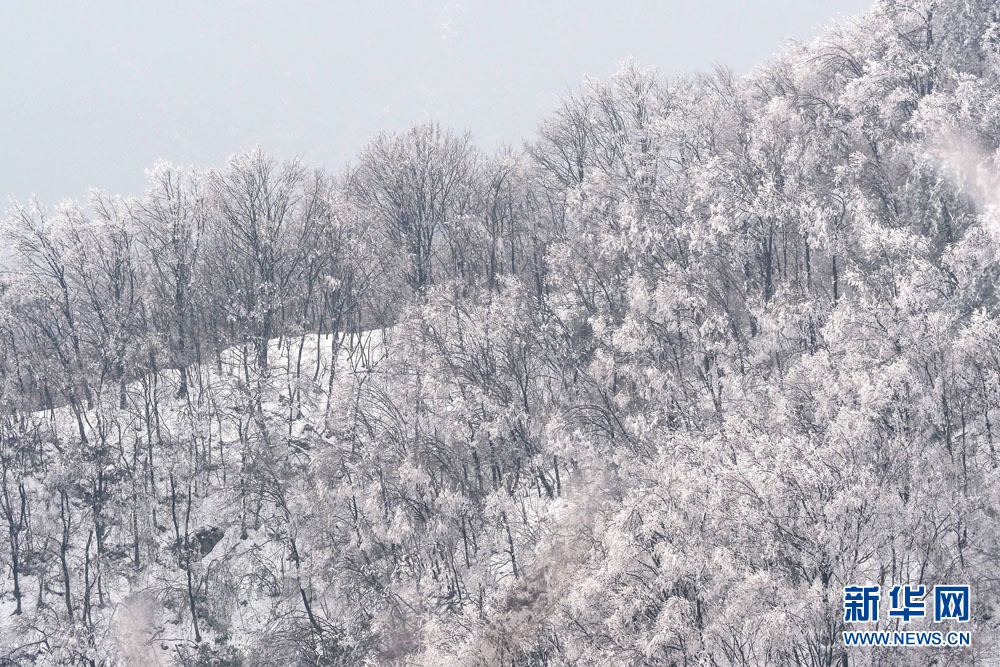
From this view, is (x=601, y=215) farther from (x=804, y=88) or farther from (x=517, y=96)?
(x=517, y=96)

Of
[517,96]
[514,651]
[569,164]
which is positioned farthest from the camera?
[517,96]

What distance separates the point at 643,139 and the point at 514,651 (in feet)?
74.2

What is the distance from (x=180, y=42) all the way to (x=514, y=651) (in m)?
168

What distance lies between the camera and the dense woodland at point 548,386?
24.6 m

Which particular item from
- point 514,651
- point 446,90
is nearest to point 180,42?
point 446,90

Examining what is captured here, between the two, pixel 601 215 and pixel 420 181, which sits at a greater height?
pixel 420 181

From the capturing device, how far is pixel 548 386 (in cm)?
3631

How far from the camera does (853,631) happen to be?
22328mm

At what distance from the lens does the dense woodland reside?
2458 centimetres

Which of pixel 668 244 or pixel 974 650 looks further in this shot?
pixel 668 244

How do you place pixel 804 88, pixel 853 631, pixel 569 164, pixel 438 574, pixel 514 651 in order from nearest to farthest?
pixel 853 631 < pixel 514 651 < pixel 438 574 < pixel 804 88 < pixel 569 164

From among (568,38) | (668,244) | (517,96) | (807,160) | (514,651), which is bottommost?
(514,651)

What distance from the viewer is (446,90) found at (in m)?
151

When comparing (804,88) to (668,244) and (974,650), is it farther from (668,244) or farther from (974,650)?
(974,650)
